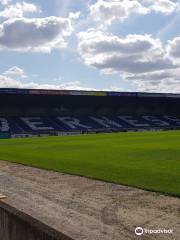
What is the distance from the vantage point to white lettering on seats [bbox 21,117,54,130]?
75219 mm

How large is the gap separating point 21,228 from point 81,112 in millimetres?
82570

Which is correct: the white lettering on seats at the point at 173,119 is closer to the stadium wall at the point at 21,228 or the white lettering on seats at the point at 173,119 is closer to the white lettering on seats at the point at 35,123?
the white lettering on seats at the point at 35,123

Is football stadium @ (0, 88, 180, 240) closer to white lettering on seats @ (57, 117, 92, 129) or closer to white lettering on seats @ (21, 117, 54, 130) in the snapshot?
white lettering on seats @ (21, 117, 54, 130)

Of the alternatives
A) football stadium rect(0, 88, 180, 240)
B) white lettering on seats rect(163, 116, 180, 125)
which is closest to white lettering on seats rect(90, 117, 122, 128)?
white lettering on seats rect(163, 116, 180, 125)

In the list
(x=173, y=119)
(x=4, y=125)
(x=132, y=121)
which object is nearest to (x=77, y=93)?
(x=4, y=125)

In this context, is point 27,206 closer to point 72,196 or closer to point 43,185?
point 72,196

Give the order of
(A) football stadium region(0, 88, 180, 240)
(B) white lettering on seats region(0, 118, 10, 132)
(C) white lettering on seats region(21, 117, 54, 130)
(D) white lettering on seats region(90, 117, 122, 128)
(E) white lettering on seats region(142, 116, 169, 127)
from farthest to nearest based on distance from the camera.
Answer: (E) white lettering on seats region(142, 116, 169, 127) → (D) white lettering on seats region(90, 117, 122, 128) → (C) white lettering on seats region(21, 117, 54, 130) → (B) white lettering on seats region(0, 118, 10, 132) → (A) football stadium region(0, 88, 180, 240)

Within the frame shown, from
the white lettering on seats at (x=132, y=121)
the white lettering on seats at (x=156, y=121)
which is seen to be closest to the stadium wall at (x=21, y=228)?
the white lettering on seats at (x=132, y=121)

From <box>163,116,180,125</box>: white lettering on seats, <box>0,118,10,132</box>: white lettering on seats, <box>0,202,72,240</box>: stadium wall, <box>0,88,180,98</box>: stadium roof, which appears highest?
<box>0,88,180,98</box>: stadium roof

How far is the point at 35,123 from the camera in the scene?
77500mm

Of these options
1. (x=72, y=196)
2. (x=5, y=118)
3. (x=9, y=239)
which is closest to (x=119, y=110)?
(x=5, y=118)

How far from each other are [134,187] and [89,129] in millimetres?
64197

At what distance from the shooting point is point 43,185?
15.2m

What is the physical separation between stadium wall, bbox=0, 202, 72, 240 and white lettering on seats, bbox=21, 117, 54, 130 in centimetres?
6870
